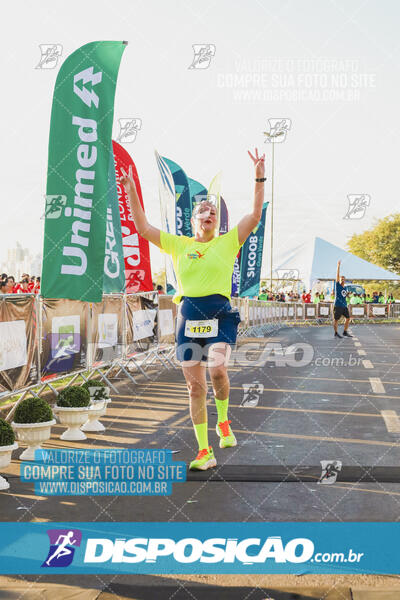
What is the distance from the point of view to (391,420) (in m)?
7.74

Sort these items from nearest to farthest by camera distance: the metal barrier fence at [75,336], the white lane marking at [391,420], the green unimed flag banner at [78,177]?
the metal barrier fence at [75,336]
the white lane marking at [391,420]
the green unimed flag banner at [78,177]

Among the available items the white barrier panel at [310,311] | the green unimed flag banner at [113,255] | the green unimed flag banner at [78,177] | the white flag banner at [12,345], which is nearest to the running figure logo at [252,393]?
the green unimed flag banner at [78,177]

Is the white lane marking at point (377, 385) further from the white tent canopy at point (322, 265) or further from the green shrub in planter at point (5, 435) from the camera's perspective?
the white tent canopy at point (322, 265)

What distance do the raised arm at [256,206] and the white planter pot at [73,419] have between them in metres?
2.50

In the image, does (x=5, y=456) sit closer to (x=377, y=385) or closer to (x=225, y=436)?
(x=225, y=436)

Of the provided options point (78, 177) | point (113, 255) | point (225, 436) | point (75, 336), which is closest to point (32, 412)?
point (225, 436)

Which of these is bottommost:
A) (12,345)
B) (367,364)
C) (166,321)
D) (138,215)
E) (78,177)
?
(367,364)

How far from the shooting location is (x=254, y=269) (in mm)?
27453

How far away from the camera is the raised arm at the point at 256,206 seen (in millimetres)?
5473

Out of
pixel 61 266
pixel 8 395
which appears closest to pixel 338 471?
pixel 8 395

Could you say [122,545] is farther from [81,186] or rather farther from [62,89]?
[62,89]

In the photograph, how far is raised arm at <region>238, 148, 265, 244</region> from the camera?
18.0 feet

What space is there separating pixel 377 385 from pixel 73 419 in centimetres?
587

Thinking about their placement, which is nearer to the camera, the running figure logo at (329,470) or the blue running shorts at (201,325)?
the running figure logo at (329,470)
